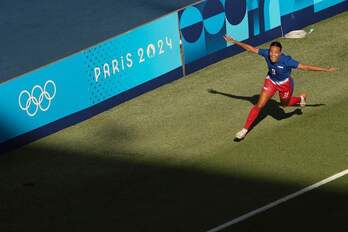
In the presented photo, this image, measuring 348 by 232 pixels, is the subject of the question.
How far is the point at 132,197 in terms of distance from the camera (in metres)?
19.9

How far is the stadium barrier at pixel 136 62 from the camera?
2295cm

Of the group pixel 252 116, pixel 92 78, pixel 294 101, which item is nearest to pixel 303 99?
pixel 294 101

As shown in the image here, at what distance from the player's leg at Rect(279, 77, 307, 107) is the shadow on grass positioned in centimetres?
292

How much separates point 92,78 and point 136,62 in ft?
4.68

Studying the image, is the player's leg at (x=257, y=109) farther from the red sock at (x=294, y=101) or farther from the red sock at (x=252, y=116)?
the red sock at (x=294, y=101)

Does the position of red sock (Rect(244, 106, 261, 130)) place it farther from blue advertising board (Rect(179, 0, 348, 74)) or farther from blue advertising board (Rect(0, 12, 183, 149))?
blue advertising board (Rect(179, 0, 348, 74))

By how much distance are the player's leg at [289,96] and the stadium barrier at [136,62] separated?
152 inches

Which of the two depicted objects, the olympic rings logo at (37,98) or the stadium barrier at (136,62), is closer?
the olympic rings logo at (37,98)

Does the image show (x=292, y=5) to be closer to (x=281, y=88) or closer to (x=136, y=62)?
(x=136, y=62)

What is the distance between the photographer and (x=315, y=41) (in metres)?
28.5

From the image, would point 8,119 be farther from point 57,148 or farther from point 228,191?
point 228,191

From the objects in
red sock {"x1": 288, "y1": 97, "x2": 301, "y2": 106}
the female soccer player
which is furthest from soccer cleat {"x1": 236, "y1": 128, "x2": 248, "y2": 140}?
red sock {"x1": 288, "y1": 97, "x2": 301, "y2": 106}

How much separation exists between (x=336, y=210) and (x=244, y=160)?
118 inches

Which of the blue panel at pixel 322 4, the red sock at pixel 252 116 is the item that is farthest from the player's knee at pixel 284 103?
the blue panel at pixel 322 4
